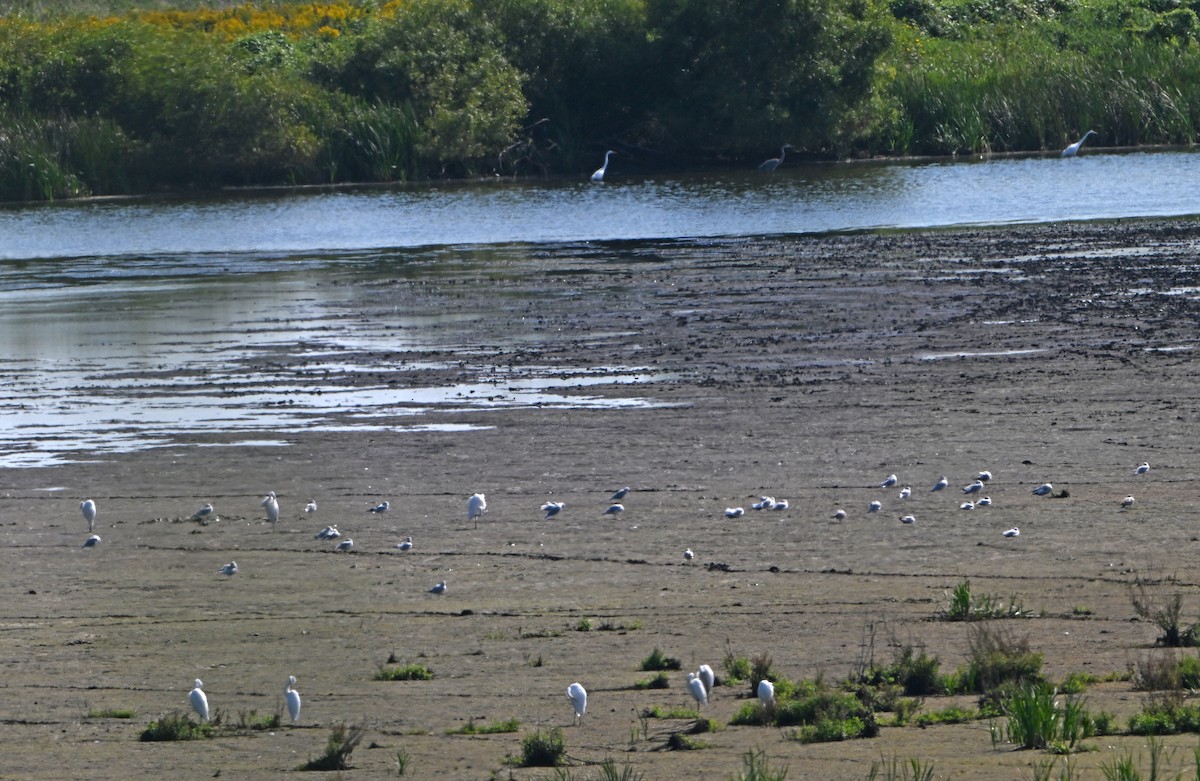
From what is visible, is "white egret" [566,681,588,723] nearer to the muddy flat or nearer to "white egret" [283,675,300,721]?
the muddy flat

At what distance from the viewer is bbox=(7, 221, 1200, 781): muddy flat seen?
7812mm

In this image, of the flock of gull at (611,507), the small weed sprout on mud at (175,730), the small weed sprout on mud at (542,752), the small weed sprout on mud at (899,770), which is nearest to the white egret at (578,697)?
the small weed sprout on mud at (542,752)

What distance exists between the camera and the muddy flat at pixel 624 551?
781cm

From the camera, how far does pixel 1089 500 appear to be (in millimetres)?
11555

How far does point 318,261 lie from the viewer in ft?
104

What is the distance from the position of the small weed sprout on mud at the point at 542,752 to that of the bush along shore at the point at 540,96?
44009 millimetres

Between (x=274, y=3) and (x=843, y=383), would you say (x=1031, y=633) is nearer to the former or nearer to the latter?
(x=843, y=383)

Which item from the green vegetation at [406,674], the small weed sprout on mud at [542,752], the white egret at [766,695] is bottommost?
the green vegetation at [406,674]

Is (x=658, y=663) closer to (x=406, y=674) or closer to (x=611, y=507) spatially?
(x=406, y=674)

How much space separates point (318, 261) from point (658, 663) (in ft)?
78.5

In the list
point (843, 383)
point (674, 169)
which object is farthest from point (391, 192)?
point (843, 383)

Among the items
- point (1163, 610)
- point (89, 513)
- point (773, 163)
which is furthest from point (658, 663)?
point (773, 163)

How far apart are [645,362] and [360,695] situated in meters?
10.0

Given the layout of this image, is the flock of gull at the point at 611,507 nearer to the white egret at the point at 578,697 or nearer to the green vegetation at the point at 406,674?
the green vegetation at the point at 406,674
